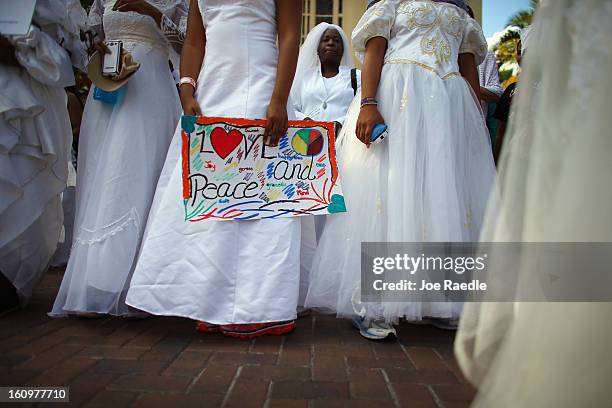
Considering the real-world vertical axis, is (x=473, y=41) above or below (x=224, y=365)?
above

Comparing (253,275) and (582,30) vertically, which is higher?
(582,30)

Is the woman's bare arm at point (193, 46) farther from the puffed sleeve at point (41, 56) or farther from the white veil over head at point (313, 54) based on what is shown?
the white veil over head at point (313, 54)

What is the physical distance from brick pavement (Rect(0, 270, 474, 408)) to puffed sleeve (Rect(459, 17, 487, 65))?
1.51 m

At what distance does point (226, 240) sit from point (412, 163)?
3.04ft

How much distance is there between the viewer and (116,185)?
237cm

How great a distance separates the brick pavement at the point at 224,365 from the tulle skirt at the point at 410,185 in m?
0.21

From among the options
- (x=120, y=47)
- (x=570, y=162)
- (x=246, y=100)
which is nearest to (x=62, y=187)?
(x=120, y=47)

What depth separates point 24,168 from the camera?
2.45 meters

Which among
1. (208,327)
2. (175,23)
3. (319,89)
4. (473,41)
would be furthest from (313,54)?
(208,327)

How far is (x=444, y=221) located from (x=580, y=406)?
1.22 m

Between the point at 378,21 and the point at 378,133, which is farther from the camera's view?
the point at 378,21

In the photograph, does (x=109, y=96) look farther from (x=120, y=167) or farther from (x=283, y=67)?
(x=283, y=67)

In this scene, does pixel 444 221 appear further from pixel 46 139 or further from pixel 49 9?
pixel 49 9

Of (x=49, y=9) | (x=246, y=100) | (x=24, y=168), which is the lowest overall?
(x=24, y=168)
